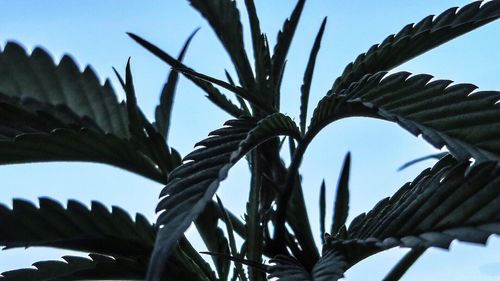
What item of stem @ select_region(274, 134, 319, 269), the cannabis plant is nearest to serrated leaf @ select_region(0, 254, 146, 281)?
the cannabis plant

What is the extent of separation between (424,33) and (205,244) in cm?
24

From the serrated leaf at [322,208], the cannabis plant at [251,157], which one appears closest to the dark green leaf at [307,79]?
the cannabis plant at [251,157]

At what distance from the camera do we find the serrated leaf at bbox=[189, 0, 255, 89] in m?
0.61

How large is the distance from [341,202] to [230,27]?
0.18m

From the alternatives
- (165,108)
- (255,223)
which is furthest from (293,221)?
(165,108)

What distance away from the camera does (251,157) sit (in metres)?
0.58

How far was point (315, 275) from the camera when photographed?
44 cm

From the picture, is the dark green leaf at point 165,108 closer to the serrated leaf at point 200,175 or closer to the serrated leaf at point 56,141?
the serrated leaf at point 56,141

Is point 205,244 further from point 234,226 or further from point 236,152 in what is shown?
point 236,152

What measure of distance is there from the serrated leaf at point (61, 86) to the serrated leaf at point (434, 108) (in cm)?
Answer: 24

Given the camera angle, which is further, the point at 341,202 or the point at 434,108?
the point at 341,202

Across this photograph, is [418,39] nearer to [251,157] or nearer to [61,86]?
[251,157]

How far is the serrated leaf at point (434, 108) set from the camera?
1.42 feet

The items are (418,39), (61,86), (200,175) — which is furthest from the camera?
(61,86)
